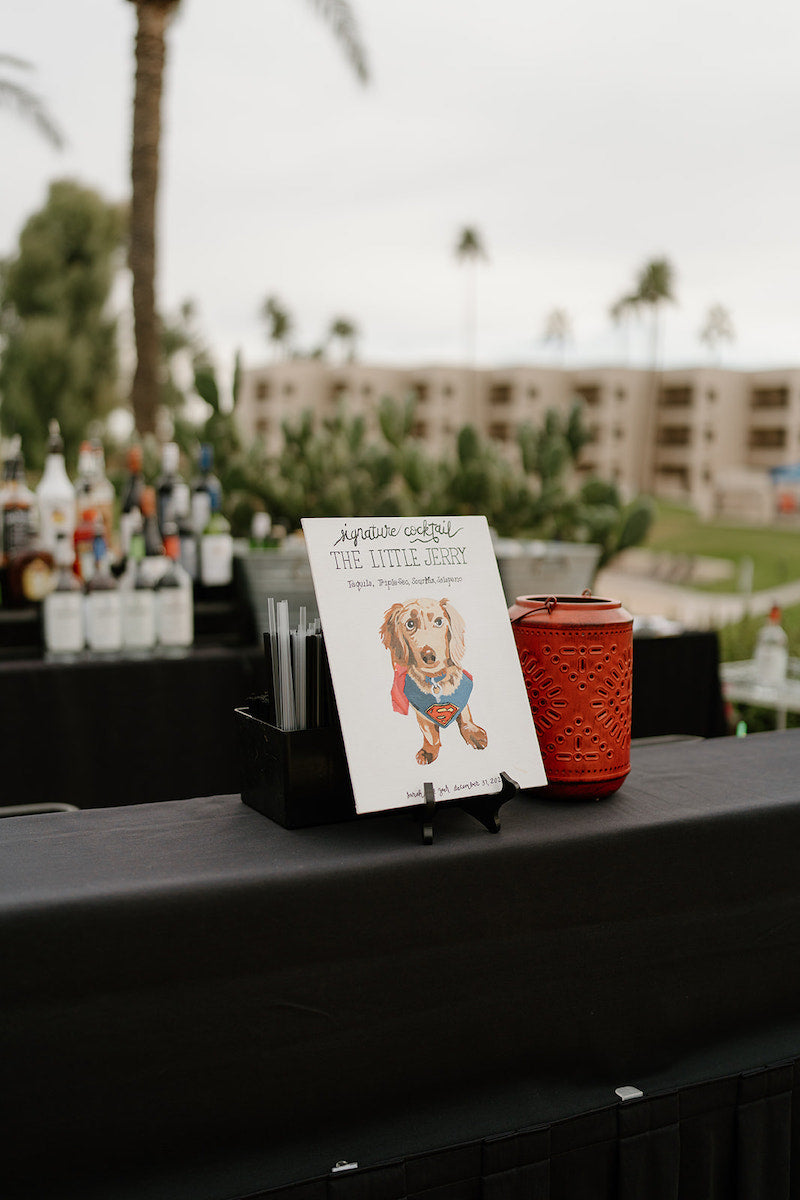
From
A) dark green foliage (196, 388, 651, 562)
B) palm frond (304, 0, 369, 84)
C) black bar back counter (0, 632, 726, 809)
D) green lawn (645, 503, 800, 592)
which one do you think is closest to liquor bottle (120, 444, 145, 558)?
black bar back counter (0, 632, 726, 809)

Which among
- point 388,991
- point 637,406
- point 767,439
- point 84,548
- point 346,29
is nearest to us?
point 388,991

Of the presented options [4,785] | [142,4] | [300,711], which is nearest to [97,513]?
[4,785]

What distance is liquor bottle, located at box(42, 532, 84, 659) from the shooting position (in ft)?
8.14

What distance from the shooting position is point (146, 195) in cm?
666

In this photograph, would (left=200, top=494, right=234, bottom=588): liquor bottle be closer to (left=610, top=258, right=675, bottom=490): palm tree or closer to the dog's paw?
Result: the dog's paw

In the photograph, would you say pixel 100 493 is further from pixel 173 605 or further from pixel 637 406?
pixel 637 406

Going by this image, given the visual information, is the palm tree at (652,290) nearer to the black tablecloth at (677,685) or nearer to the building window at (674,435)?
the building window at (674,435)

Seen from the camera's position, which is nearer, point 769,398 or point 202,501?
point 202,501

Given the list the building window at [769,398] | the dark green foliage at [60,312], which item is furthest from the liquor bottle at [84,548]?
the building window at [769,398]

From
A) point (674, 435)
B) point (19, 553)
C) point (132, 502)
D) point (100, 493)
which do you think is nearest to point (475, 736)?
point (19, 553)

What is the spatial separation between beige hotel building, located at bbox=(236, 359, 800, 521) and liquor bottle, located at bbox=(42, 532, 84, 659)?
52741mm

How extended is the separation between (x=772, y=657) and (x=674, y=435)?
186 feet

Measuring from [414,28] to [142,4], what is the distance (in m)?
1.99

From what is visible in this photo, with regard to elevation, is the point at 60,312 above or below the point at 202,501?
above
